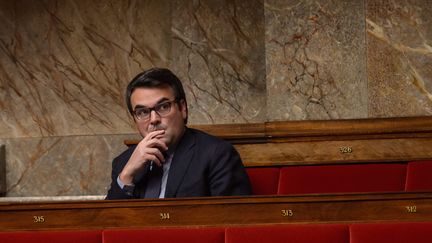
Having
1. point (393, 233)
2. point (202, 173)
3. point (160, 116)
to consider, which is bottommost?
point (393, 233)

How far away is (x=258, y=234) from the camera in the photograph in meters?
0.99

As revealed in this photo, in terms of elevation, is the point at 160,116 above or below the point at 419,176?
above

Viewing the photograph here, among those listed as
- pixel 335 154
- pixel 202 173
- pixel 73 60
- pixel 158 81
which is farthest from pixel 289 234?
pixel 73 60

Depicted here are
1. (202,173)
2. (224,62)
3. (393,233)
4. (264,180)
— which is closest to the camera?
(393,233)

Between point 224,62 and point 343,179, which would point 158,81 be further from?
point 224,62

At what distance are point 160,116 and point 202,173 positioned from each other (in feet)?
0.42

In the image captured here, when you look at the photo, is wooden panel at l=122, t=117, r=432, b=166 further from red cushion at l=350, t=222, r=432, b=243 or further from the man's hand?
red cushion at l=350, t=222, r=432, b=243

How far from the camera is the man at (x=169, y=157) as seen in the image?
4.68 ft

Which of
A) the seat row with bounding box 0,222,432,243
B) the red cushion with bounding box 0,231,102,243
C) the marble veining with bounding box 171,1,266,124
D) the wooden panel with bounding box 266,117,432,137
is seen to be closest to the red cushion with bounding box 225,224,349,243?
the seat row with bounding box 0,222,432,243

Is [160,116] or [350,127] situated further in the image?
[350,127]

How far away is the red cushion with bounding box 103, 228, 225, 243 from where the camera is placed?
3.26 ft

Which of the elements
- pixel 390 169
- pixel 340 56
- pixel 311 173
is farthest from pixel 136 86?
pixel 340 56

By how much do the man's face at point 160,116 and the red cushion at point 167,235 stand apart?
458 mm

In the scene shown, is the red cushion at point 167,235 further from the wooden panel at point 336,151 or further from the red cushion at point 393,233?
the wooden panel at point 336,151
